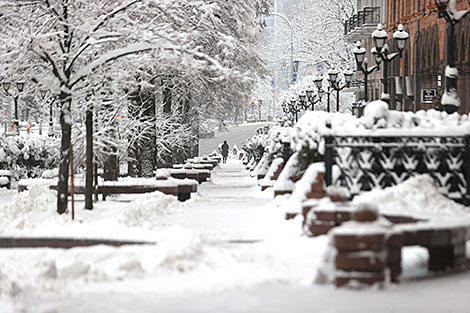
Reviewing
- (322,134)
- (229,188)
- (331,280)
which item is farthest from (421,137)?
(229,188)

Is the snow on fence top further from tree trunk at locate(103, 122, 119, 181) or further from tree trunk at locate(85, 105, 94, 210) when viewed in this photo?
tree trunk at locate(103, 122, 119, 181)

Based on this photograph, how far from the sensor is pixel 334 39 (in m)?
73.8

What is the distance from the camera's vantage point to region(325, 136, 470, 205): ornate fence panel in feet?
45.4

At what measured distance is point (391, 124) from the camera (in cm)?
1450

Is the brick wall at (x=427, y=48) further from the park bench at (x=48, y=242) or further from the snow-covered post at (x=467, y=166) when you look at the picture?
the park bench at (x=48, y=242)

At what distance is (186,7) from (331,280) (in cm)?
2049

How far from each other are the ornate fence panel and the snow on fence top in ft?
0.36

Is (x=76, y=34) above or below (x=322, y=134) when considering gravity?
above

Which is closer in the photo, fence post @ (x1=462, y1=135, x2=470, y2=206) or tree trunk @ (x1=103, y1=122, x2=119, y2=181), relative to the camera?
fence post @ (x1=462, y1=135, x2=470, y2=206)

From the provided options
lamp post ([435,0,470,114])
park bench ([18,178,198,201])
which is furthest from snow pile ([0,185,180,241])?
lamp post ([435,0,470,114])

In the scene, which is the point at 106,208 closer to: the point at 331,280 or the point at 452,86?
the point at 452,86

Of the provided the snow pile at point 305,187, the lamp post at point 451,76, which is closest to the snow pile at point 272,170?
the lamp post at point 451,76

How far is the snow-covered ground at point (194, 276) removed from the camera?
27.5ft

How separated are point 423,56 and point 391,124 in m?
33.2
